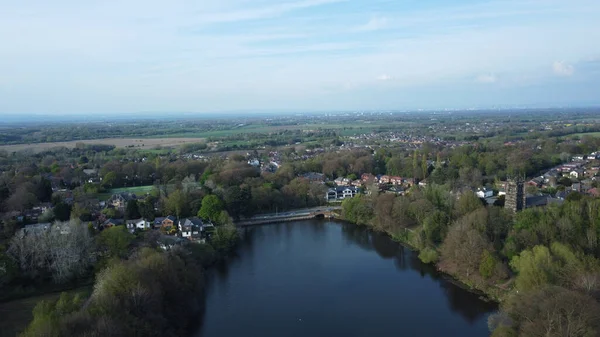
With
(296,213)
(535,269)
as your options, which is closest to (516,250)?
(535,269)

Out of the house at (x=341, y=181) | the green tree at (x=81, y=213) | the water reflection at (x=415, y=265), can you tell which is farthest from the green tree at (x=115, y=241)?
the house at (x=341, y=181)

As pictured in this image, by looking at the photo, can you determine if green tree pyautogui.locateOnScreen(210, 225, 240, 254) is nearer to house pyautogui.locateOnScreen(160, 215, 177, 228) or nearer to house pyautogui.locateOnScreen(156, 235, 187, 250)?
house pyautogui.locateOnScreen(156, 235, 187, 250)

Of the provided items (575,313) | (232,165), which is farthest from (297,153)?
(575,313)

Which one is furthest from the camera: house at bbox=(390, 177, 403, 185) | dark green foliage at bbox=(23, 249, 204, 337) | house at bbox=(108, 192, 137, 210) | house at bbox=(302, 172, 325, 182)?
house at bbox=(302, 172, 325, 182)

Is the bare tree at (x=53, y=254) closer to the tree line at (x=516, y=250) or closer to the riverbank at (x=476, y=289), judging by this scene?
the tree line at (x=516, y=250)

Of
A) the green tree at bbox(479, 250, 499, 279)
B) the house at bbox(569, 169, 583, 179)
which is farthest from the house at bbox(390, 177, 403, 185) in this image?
the green tree at bbox(479, 250, 499, 279)

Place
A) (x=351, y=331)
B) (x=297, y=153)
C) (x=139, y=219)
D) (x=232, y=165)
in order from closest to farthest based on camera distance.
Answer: (x=351, y=331) < (x=139, y=219) < (x=232, y=165) < (x=297, y=153)

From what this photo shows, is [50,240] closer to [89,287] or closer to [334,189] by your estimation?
[89,287]

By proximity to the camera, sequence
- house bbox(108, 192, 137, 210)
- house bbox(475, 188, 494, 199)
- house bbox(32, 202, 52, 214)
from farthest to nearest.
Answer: house bbox(475, 188, 494, 199), house bbox(108, 192, 137, 210), house bbox(32, 202, 52, 214)
